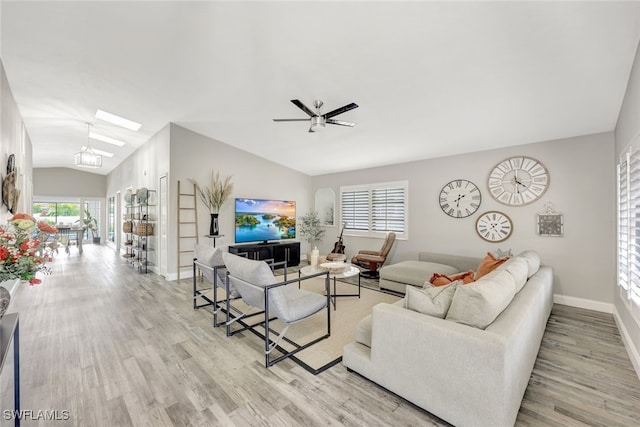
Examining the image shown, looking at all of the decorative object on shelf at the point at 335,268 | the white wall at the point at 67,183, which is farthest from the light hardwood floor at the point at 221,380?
the white wall at the point at 67,183

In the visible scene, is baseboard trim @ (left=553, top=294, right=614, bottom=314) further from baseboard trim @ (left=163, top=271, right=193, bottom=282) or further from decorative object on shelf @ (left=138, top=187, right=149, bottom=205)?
decorative object on shelf @ (left=138, top=187, right=149, bottom=205)

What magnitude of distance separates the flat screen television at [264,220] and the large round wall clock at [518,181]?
4.58 meters

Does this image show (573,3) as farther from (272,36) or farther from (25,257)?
(25,257)

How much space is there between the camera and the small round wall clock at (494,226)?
4555 mm

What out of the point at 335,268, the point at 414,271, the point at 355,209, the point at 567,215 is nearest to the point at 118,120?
the point at 335,268

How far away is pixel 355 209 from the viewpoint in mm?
6906

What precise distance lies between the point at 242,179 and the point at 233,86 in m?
2.97

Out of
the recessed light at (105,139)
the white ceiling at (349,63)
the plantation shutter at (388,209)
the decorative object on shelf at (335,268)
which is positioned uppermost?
the recessed light at (105,139)

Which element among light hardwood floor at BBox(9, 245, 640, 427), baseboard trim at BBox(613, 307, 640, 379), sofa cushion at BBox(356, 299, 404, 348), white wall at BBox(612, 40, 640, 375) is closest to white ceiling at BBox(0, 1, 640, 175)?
white wall at BBox(612, 40, 640, 375)

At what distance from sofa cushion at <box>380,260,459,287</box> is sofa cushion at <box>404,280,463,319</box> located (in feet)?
7.51

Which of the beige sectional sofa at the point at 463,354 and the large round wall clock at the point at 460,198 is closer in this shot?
the beige sectional sofa at the point at 463,354

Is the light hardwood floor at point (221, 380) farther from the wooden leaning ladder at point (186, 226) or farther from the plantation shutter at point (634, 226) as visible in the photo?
the wooden leaning ladder at point (186, 226)

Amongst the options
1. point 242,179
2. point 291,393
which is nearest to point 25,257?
point 291,393

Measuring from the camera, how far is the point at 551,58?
97.7 inches
